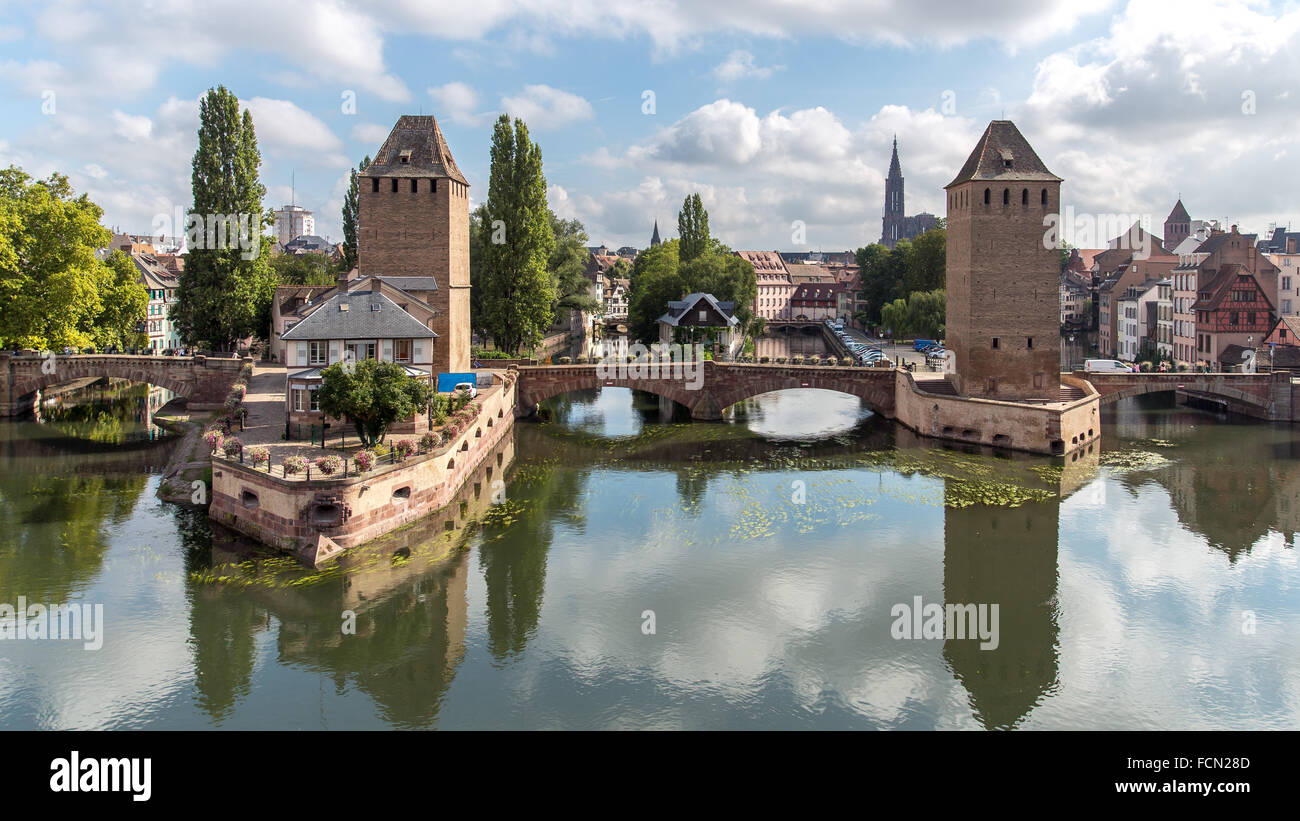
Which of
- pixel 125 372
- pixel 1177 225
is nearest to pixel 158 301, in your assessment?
pixel 125 372

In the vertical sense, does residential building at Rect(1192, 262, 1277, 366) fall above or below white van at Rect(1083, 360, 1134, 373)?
above

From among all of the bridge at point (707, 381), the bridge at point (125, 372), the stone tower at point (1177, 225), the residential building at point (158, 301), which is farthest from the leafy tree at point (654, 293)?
the stone tower at point (1177, 225)

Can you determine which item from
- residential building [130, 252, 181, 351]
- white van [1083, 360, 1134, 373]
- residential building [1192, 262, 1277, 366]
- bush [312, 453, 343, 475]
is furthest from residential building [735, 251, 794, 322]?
bush [312, 453, 343, 475]

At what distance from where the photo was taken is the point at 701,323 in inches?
2618

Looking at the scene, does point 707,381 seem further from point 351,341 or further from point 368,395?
point 368,395

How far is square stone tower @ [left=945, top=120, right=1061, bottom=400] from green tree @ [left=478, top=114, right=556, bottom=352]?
2258cm

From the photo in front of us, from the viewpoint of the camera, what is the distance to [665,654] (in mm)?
20891

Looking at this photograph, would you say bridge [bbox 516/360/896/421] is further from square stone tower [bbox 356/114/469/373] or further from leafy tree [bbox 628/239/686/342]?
leafy tree [bbox 628/239/686/342]

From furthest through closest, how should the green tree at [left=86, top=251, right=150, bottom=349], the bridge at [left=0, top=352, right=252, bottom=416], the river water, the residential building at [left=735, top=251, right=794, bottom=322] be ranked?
1. the residential building at [left=735, top=251, right=794, bottom=322]
2. the green tree at [left=86, top=251, right=150, bottom=349]
3. the bridge at [left=0, top=352, right=252, bottom=416]
4. the river water

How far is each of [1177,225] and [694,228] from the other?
78.5 meters

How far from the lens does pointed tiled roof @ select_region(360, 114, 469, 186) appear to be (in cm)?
4362

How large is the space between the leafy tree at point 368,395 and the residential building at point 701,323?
36.0 m

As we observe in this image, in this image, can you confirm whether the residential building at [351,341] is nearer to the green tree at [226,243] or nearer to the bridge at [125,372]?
the bridge at [125,372]
